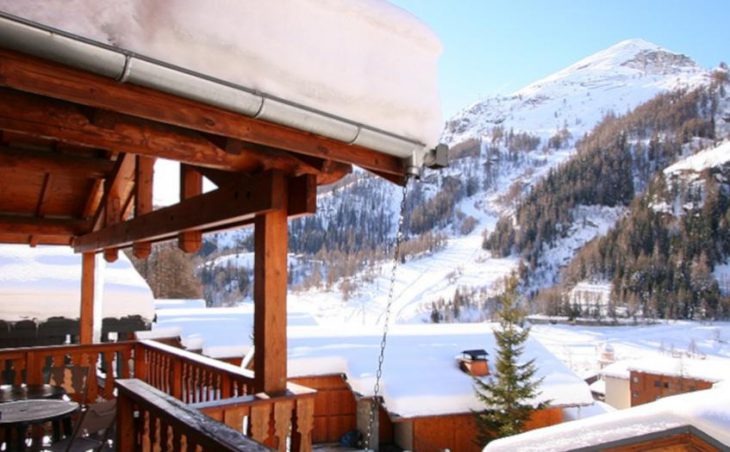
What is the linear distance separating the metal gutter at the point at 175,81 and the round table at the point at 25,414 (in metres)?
2.70

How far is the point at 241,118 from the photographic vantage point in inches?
101

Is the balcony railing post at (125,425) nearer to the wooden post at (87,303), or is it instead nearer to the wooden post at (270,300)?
the wooden post at (270,300)

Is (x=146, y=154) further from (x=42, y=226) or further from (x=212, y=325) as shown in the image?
(x=212, y=325)

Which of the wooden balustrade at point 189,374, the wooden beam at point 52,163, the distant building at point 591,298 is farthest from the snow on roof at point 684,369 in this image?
the distant building at point 591,298

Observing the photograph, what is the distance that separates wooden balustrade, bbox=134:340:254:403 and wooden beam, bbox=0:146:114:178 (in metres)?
1.75

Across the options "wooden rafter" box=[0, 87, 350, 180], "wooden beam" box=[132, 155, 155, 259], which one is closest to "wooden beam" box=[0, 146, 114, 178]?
"wooden beam" box=[132, 155, 155, 259]

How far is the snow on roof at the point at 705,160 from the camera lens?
323 feet

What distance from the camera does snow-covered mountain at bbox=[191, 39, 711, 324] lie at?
9394 centimetres

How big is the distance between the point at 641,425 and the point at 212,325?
52.3 ft

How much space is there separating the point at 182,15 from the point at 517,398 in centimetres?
1674

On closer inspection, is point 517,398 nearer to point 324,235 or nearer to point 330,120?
point 330,120

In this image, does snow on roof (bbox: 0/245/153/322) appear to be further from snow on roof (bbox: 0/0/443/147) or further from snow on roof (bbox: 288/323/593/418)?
snow on roof (bbox: 0/0/443/147)

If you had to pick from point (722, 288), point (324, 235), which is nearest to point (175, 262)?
point (722, 288)

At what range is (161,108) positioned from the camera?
224 centimetres
